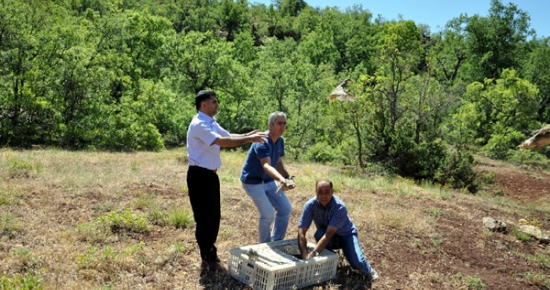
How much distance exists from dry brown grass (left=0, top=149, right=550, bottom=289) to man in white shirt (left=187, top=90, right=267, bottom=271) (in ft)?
2.36

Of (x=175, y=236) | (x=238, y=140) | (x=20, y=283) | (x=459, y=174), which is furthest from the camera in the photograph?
(x=459, y=174)

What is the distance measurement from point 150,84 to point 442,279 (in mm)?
16850

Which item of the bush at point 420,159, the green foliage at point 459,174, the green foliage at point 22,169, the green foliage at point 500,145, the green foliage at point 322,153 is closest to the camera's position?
the green foliage at point 22,169

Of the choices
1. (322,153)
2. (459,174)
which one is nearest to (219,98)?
(322,153)

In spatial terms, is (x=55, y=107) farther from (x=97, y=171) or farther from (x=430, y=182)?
(x=430, y=182)

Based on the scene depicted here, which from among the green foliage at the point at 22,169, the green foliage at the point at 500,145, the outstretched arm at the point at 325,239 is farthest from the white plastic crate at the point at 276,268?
the green foliage at the point at 500,145

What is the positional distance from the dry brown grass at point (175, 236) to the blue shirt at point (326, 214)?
513 millimetres

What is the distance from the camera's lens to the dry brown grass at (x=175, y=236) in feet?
16.0

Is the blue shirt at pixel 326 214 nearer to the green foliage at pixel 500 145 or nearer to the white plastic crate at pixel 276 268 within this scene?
the white plastic crate at pixel 276 268

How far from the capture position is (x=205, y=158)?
15.0 feet

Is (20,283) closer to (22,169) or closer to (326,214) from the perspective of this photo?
(326,214)

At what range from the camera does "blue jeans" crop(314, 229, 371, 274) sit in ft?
17.2

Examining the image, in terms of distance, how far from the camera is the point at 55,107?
17.0 meters

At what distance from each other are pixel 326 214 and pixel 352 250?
20.7 inches
